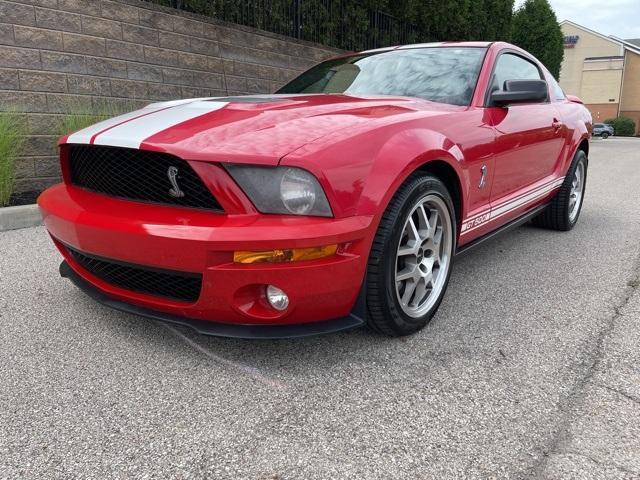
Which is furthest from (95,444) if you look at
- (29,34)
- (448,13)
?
(448,13)

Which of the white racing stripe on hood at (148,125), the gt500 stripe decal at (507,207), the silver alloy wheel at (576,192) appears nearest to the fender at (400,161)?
the gt500 stripe decal at (507,207)

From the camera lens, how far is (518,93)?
289 centimetres

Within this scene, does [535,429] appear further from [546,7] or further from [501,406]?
[546,7]

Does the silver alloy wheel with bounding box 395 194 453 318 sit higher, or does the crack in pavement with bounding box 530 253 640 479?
the silver alloy wheel with bounding box 395 194 453 318

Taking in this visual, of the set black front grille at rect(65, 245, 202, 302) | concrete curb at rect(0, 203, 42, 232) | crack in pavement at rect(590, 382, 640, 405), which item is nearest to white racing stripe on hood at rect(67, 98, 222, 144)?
black front grille at rect(65, 245, 202, 302)

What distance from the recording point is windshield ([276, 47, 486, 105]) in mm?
2939

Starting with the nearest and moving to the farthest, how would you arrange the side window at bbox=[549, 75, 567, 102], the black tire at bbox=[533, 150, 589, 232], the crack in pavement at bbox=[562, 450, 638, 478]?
the crack in pavement at bbox=[562, 450, 638, 478] → the side window at bbox=[549, 75, 567, 102] → the black tire at bbox=[533, 150, 589, 232]

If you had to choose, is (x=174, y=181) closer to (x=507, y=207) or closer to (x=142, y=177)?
(x=142, y=177)

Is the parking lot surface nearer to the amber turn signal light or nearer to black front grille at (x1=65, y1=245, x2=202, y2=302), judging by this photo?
black front grille at (x1=65, y1=245, x2=202, y2=302)

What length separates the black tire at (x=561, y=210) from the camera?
428 centimetres

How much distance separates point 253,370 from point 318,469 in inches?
24.2

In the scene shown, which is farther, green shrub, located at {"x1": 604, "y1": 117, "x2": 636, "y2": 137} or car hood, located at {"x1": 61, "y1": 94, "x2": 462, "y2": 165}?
green shrub, located at {"x1": 604, "y1": 117, "x2": 636, "y2": 137}

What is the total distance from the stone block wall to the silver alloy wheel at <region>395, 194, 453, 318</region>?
14.3 feet

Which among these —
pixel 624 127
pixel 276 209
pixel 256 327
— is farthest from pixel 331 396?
pixel 624 127
